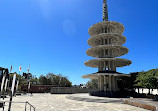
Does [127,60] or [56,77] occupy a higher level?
[127,60]

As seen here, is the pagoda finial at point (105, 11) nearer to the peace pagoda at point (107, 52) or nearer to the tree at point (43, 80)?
the peace pagoda at point (107, 52)

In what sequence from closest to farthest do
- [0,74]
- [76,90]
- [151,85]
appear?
1. [151,85]
2. [0,74]
3. [76,90]

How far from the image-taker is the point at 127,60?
31.0 meters

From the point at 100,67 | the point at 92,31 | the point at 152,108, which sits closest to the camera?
the point at 152,108

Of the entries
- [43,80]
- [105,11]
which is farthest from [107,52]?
[43,80]

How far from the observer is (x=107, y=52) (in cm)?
3275

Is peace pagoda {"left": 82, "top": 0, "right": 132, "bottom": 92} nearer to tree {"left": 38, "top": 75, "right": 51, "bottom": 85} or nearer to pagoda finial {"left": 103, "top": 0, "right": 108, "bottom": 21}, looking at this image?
pagoda finial {"left": 103, "top": 0, "right": 108, "bottom": 21}

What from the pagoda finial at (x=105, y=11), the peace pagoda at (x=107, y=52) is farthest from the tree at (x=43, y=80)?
the pagoda finial at (x=105, y=11)

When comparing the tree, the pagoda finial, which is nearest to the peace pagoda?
the pagoda finial

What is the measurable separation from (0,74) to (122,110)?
48.3m

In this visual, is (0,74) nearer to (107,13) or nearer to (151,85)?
(107,13)

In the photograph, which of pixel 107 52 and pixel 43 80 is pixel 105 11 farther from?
pixel 43 80

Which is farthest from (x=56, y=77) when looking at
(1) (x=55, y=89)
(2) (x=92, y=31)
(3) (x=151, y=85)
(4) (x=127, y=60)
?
(3) (x=151, y=85)

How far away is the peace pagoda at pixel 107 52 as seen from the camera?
30217 mm
